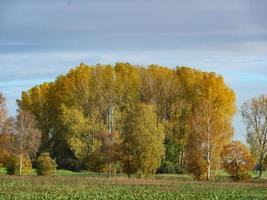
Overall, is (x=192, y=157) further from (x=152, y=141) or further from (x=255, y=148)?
(x=255, y=148)

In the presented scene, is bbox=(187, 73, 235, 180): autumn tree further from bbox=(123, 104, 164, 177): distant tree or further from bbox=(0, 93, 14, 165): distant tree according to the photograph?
bbox=(0, 93, 14, 165): distant tree

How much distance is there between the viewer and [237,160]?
65875mm

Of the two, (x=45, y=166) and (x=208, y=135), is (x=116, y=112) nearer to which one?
(x=45, y=166)

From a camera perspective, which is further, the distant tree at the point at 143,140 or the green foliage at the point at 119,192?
the distant tree at the point at 143,140

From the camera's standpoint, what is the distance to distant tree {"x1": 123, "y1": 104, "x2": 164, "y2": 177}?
211 ft

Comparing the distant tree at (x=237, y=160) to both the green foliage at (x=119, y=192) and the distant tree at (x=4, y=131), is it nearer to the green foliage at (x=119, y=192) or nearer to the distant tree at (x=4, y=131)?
the green foliage at (x=119, y=192)

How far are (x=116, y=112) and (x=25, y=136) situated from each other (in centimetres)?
1359

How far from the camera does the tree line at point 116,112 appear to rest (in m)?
77.0

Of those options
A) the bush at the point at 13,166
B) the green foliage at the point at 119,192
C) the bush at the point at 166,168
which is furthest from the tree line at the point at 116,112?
the green foliage at the point at 119,192

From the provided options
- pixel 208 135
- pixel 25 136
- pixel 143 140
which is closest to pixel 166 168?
pixel 208 135

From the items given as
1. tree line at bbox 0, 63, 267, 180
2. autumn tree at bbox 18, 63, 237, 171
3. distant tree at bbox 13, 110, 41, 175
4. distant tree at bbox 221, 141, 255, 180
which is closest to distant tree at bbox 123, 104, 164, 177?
tree line at bbox 0, 63, 267, 180

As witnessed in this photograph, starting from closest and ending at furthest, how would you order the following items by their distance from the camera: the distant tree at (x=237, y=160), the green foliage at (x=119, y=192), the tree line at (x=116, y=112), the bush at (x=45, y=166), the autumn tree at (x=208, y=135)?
the green foliage at (x=119, y=192) < the distant tree at (x=237, y=160) < the autumn tree at (x=208, y=135) < the bush at (x=45, y=166) < the tree line at (x=116, y=112)

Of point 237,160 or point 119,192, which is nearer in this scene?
point 119,192

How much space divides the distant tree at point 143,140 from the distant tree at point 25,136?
61.5ft
